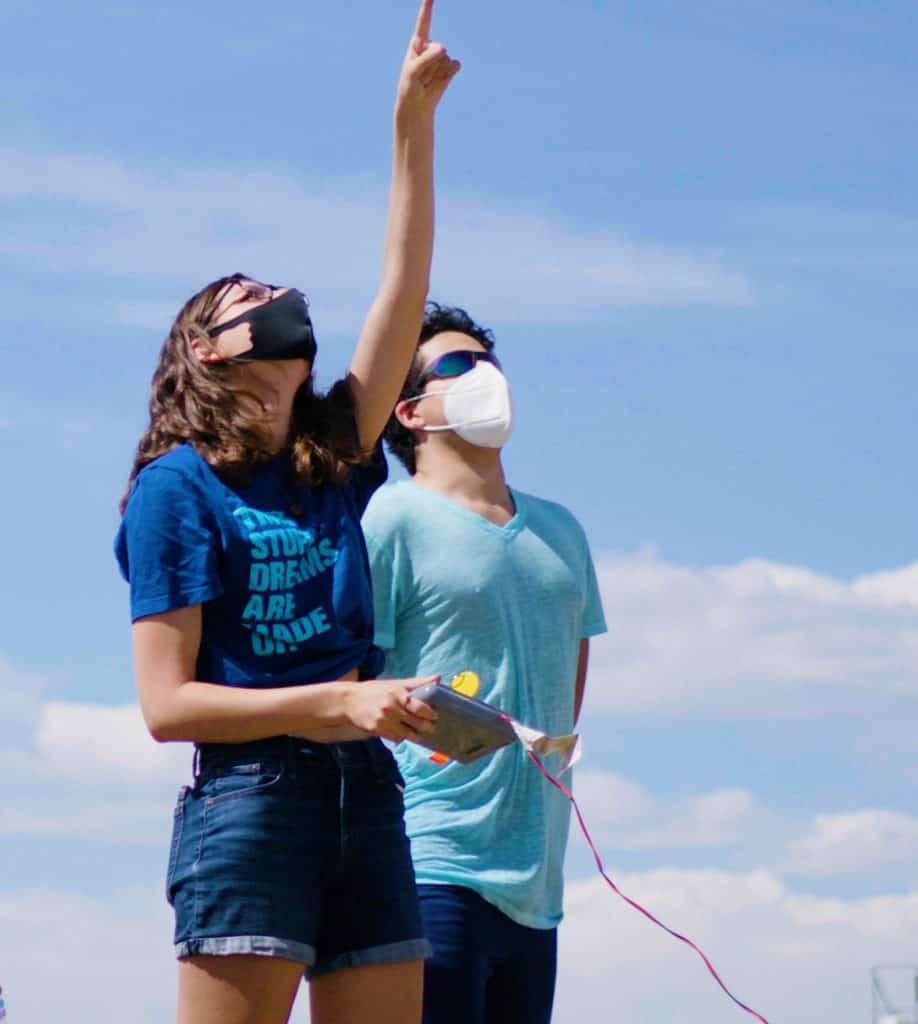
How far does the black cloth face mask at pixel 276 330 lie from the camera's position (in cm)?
402

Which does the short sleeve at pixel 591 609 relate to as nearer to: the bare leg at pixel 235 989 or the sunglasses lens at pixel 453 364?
the sunglasses lens at pixel 453 364

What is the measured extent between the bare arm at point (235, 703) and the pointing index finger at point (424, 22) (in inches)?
59.2

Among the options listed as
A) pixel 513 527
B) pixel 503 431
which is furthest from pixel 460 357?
pixel 513 527

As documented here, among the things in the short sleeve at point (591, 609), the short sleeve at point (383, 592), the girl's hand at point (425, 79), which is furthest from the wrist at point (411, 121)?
the short sleeve at point (591, 609)

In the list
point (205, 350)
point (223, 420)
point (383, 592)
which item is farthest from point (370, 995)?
point (383, 592)

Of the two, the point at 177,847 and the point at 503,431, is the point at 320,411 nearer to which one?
the point at 177,847

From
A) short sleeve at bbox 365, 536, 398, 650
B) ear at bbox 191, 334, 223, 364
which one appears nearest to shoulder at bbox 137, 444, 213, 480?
ear at bbox 191, 334, 223, 364

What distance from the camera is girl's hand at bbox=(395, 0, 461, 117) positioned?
13.9 feet

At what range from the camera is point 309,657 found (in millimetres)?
3787

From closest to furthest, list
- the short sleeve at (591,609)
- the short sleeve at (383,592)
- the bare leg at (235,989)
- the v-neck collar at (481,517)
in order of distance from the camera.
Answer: the bare leg at (235,989) → the short sleeve at (383,592) → the v-neck collar at (481,517) → the short sleeve at (591,609)

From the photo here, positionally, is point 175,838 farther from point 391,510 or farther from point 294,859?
point 391,510

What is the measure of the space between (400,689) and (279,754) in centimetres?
37

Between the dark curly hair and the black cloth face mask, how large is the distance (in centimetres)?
139

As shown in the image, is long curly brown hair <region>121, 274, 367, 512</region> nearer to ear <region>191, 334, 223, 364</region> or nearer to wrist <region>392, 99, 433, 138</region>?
ear <region>191, 334, 223, 364</region>
